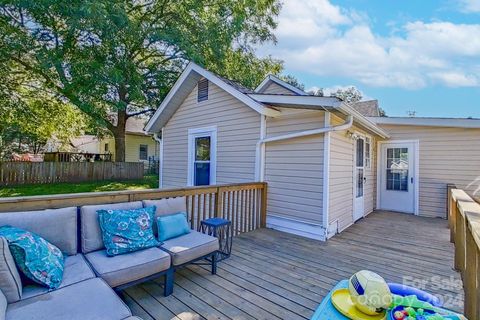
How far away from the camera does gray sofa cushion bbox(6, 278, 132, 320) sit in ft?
5.26

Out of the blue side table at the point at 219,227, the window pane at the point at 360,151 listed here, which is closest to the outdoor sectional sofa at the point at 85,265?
the blue side table at the point at 219,227

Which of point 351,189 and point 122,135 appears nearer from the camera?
point 351,189

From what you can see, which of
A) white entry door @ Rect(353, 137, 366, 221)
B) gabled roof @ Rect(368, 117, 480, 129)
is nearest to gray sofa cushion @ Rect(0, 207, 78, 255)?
white entry door @ Rect(353, 137, 366, 221)

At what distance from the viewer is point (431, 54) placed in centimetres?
982

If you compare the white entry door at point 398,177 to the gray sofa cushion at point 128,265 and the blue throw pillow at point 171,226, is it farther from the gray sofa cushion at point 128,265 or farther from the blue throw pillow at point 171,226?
the gray sofa cushion at point 128,265

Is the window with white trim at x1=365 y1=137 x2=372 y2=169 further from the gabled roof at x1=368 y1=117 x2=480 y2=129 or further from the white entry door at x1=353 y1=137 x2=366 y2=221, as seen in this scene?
the gabled roof at x1=368 y1=117 x2=480 y2=129

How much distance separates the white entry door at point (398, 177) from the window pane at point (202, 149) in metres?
5.27

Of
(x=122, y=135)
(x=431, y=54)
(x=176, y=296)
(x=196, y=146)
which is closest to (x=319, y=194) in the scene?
(x=176, y=296)

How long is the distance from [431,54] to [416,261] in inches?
375

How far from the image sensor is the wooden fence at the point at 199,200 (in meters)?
2.60

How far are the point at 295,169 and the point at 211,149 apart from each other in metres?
2.50

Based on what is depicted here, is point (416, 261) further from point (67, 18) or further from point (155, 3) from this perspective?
point (155, 3)

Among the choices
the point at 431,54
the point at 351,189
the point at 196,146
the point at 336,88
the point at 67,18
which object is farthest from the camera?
the point at 336,88

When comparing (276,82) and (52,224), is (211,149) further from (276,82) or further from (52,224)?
(52,224)
